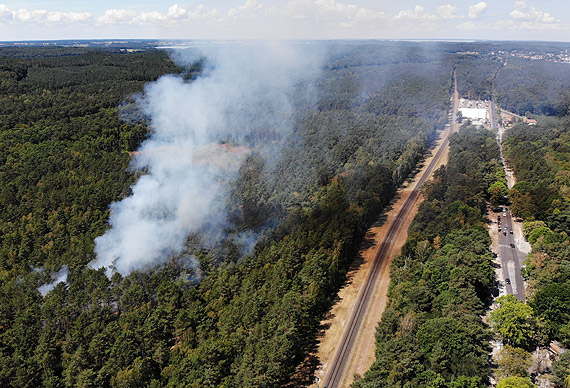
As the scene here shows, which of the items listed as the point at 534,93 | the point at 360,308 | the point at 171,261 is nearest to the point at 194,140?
the point at 171,261

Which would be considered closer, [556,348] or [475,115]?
[556,348]

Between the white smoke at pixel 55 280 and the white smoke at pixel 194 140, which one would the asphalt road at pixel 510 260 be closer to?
the white smoke at pixel 194 140

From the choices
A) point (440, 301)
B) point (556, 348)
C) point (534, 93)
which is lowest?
point (556, 348)

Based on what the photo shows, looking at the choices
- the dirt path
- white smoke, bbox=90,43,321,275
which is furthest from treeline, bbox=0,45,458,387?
white smoke, bbox=90,43,321,275

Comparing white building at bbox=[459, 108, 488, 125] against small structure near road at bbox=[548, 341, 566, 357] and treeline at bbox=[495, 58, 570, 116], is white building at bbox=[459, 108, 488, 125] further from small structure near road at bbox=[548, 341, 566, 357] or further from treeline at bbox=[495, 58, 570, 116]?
small structure near road at bbox=[548, 341, 566, 357]

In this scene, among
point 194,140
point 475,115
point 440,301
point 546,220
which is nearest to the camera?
point 440,301

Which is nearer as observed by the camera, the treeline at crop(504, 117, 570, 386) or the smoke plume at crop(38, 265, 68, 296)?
the treeline at crop(504, 117, 570, 386)

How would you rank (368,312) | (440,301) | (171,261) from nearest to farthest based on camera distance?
1. (440,301)
2. (368,312)
3. (171,261)

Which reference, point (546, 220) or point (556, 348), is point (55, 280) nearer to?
point (556, 348)
